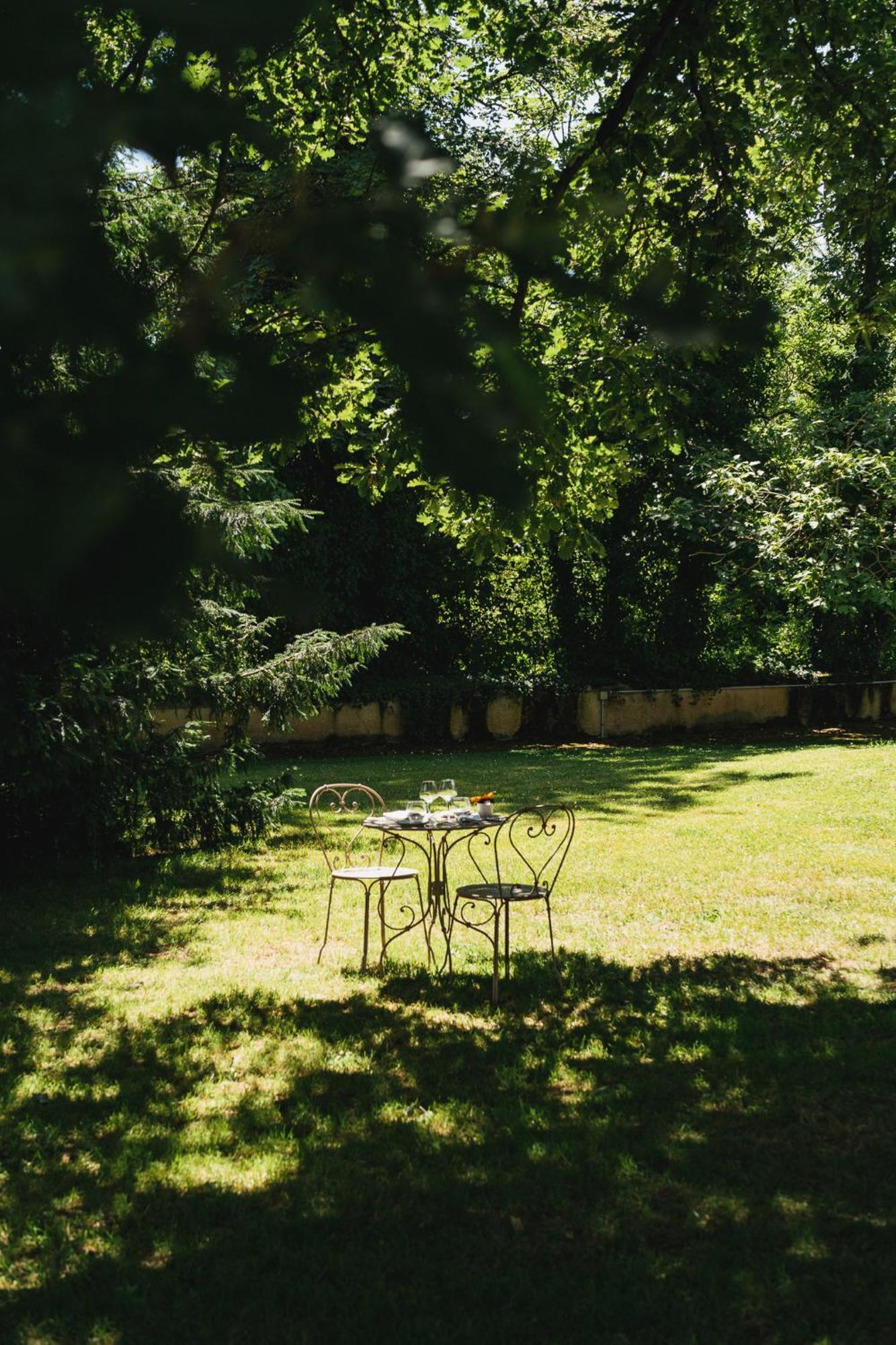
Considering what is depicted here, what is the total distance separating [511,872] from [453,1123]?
4755mm

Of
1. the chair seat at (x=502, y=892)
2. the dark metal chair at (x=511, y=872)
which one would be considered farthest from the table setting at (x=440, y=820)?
the chair seat at (x=502, y=892)

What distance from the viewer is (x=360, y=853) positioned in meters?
10.1

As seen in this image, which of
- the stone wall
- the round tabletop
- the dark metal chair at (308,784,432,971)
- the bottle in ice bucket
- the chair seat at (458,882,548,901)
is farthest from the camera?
the stone wall

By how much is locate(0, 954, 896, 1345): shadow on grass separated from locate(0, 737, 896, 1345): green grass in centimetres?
1

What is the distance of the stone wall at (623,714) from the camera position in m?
18.5

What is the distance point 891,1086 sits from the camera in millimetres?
4789

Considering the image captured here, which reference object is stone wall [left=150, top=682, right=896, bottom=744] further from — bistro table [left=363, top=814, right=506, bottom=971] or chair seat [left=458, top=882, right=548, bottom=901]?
chair seat [left=458, top=882, right=548, bottom=901]

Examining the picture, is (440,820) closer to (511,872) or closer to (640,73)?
(511,872)

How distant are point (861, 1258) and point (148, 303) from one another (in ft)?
11.7

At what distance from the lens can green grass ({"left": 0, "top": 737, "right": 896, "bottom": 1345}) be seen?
3252mm

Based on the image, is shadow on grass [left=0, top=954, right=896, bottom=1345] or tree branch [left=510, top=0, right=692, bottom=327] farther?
tree branch [left=510, top=0, right=692, bottom=327]

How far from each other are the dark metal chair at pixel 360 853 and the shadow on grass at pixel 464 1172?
767mm

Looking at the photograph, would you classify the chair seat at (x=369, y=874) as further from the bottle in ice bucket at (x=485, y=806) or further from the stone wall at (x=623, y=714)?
the stone wall at (x=623, y=714)

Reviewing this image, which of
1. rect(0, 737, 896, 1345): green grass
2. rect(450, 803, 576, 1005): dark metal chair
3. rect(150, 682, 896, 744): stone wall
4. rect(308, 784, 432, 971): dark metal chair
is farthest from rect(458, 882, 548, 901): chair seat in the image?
rect(150, 682, 896, 744): stone wall
